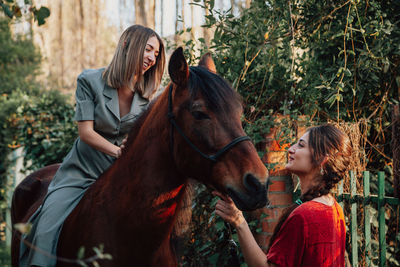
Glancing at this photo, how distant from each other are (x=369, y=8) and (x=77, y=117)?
2792 mm

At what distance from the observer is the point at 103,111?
8.02 ft

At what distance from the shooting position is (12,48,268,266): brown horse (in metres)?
1.67

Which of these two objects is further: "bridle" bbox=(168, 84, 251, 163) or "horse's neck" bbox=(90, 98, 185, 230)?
"horse's neck" bbox=(90, 98, 185, 230)

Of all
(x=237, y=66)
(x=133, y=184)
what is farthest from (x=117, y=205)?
(x=237, y=66)

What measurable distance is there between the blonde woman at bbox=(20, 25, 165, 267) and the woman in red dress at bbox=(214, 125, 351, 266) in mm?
916

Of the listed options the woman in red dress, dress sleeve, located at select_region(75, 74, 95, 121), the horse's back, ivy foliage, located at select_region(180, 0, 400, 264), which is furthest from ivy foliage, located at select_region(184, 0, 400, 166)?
the horse's back

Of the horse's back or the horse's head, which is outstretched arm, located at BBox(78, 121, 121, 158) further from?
the horse's back

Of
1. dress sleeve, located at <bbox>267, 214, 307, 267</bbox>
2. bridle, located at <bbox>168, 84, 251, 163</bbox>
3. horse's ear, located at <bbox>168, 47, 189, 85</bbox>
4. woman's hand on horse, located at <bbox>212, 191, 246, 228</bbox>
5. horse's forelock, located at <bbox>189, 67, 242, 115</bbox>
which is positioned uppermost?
horse's ear, located at <bbox>168, 47, 189, 85</bbox>

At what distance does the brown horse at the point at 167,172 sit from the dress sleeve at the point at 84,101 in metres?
0.44

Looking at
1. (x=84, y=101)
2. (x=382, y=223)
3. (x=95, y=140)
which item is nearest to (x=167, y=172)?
(x=95, y=140)

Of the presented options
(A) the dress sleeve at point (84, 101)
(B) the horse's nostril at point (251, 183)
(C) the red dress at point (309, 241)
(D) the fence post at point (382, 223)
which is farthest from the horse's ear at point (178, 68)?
(D) the fence post at point (382, 223)

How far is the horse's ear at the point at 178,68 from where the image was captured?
5.99ft

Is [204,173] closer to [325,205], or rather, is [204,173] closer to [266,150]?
[325,205]

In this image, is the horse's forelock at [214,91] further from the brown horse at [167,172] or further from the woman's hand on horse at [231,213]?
the woman's hand on horse at [231,213]
